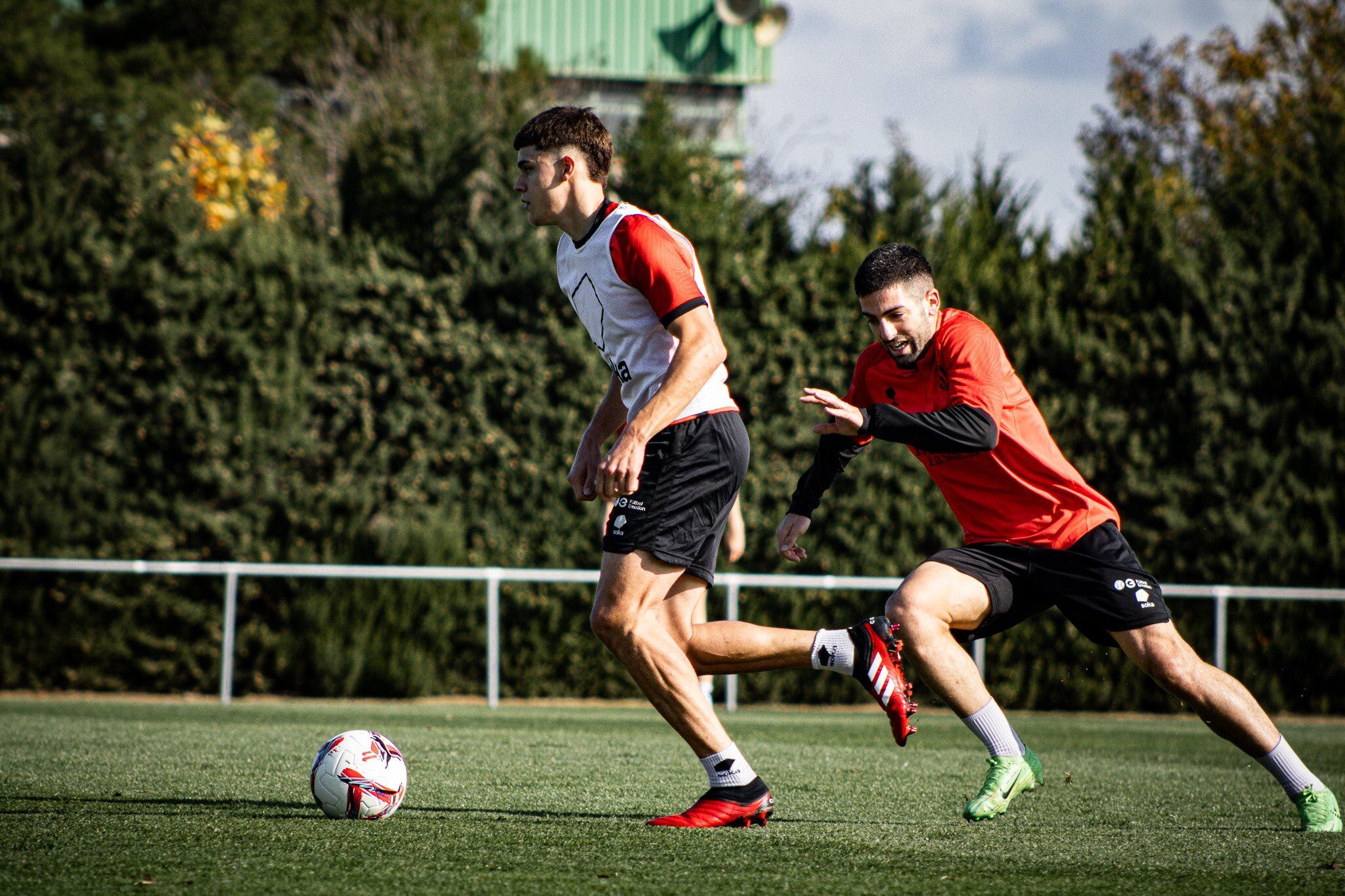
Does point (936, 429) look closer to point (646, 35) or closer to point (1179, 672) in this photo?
point (1179, 672)

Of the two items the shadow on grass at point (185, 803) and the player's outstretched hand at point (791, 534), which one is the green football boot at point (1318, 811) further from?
the shadow on grass at point (185, 803)

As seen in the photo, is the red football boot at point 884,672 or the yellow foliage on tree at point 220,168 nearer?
the red football boot at point 884,672

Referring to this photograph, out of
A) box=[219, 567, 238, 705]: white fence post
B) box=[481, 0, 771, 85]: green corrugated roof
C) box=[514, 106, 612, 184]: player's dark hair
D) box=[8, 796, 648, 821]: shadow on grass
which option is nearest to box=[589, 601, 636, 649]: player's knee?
box=[8, 796, 648, 821]: shadow on grass

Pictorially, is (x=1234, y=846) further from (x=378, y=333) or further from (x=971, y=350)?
(x=378, y=333)

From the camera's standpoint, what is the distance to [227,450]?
1077 cm

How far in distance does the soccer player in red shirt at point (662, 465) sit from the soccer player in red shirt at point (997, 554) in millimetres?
384

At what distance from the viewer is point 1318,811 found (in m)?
4.48

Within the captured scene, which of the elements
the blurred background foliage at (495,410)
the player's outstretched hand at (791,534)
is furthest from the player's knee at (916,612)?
the blurred background foliage at (495,410)

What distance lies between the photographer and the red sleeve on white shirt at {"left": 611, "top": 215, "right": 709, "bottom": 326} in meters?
4.05

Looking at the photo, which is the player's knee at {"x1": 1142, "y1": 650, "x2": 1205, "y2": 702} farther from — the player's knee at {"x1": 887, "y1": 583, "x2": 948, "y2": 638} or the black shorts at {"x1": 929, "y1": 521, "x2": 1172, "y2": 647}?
the player's knee at {"x1": 887, "y1": 583, "x2": 948, "y2": 638}

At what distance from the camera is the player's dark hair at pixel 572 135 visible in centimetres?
433

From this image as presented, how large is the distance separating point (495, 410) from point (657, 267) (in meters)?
7.32

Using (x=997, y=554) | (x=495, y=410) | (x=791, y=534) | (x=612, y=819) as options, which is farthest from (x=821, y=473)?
(x=495, y=410)

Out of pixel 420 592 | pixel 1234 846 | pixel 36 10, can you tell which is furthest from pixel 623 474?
pixel 36 10
